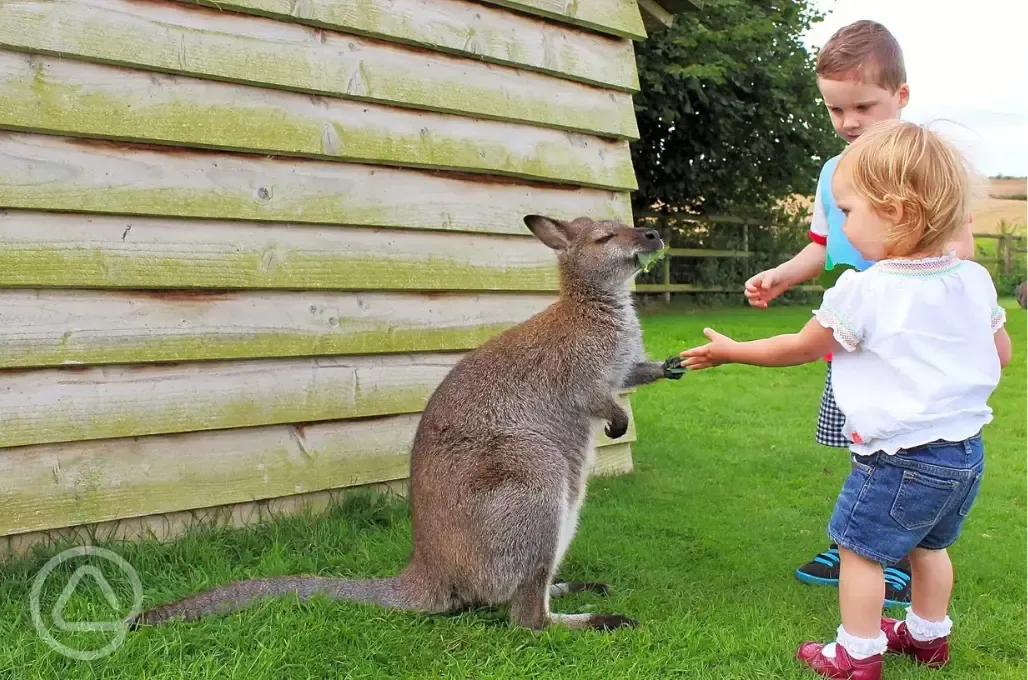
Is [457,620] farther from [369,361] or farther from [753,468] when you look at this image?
[753,468]

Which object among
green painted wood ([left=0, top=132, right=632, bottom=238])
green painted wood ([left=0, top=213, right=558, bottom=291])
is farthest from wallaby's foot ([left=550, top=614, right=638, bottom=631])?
green painted wood ([left=0, top=132, right=632, bottom=238])

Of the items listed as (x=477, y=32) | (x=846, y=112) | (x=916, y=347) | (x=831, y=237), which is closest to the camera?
(x=916, y=347)

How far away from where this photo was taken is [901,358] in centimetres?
245

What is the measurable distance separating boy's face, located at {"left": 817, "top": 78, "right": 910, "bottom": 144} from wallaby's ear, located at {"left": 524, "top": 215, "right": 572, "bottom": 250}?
47.1 inches

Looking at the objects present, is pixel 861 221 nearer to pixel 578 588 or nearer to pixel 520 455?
pixel 520 455

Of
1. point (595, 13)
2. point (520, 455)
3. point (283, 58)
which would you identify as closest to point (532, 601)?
point (520, 455)

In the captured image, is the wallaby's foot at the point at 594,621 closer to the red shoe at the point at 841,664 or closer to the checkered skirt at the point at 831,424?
the red shoe at the point at 841,664

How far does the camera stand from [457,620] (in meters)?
3.06

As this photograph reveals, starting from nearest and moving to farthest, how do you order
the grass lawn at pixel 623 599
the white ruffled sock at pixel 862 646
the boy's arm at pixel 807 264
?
the white ruffled sock at pixel 862 646 < the grass lawn at pixel 623 599 < the boy's arm at pixel 807 264

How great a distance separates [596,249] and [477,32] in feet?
5.80

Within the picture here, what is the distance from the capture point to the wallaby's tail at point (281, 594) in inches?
110

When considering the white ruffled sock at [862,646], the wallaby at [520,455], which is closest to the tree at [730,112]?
the wallaby at [520,455]

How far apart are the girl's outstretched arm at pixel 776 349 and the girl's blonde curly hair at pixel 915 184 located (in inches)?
12.9

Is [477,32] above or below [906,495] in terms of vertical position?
above
